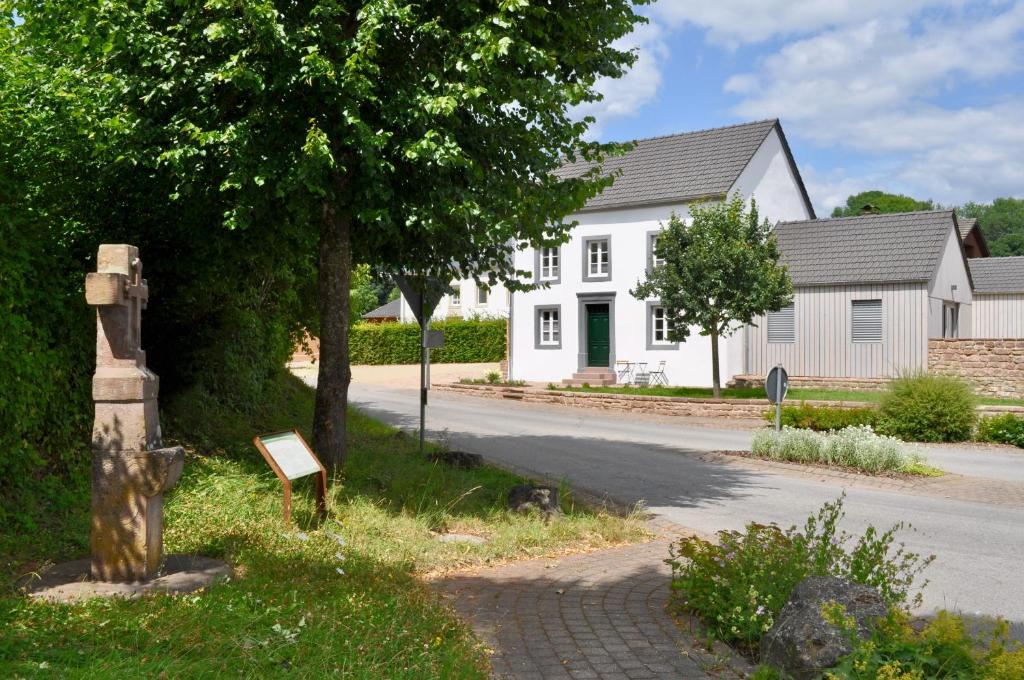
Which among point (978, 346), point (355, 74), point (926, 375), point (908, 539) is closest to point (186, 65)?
point (355, 74)

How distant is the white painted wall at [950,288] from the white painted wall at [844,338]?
61 cm

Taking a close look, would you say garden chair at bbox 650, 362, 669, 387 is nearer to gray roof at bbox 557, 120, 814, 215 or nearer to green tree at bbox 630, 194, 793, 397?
green tree at bbox 630, 194, 793, 397

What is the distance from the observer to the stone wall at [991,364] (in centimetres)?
2475

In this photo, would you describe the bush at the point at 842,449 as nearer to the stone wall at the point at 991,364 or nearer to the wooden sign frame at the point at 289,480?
the wooden sign frame at the point at 289,480

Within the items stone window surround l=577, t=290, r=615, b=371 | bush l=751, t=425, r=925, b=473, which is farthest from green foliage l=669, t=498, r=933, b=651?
stone window surround l=577, t=290, r=615, b=371

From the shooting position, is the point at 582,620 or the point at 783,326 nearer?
the point at 582,620

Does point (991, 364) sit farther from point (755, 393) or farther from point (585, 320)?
point (585, 320)

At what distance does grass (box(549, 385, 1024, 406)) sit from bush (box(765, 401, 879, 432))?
13.7 feet

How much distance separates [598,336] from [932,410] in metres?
16.1

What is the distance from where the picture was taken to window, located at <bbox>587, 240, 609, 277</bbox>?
1292 inches

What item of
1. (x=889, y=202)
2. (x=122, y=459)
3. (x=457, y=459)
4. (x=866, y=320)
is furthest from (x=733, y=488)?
(x=889, y=202)

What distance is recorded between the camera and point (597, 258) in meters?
33.0

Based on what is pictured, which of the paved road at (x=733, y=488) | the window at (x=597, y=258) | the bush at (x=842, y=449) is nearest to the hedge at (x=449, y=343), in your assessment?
the window at (x=597, y=258)

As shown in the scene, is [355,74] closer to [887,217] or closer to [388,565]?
[388,565]
